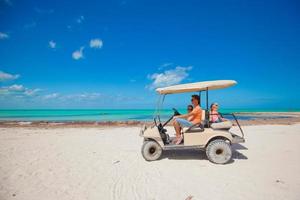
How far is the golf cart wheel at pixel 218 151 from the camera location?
530cm

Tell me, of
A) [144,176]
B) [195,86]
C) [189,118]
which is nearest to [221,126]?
[189,118]

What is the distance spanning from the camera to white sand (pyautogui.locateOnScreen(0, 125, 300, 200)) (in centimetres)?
356

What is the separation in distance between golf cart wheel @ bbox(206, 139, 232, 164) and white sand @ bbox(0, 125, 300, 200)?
19 centimetres

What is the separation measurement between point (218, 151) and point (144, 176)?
2426 mm

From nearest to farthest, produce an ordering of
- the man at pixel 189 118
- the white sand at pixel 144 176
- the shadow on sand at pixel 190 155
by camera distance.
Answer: the white sand at pixel 144 176 < the man at pixel 189 118 < the shadow on sand at pixel 190 155

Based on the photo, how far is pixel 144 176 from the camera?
176 inches

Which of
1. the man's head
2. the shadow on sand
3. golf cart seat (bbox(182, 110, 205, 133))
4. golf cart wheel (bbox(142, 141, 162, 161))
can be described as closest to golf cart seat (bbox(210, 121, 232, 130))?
Answer: golf cart seat (bbox(182, 110, 205, 133))

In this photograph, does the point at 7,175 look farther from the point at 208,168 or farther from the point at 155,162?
the point at 208,168

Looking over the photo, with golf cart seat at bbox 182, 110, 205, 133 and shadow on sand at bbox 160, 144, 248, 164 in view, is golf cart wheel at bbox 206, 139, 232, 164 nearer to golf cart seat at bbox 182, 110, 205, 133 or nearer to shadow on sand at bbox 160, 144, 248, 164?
shadow on sand at bbox 160, 144, 248, 164

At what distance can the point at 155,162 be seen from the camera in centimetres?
557

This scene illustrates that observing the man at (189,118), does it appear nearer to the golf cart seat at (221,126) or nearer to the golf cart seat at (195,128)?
the golf cart seat at (195,128)

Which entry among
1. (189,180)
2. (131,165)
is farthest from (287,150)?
(131,165)

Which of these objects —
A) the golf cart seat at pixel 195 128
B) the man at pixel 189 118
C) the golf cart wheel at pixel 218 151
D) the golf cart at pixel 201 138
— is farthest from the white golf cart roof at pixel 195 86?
the golf cart wheel at pixel 218 151

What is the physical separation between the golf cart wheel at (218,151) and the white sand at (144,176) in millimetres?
189
